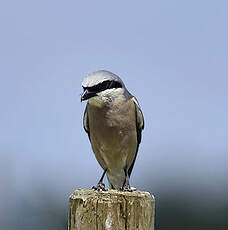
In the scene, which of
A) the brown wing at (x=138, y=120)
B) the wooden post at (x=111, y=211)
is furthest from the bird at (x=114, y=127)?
the wooden post at (x=111, y=211)

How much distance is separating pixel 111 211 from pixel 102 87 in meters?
2.14

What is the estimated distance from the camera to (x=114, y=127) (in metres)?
6.96

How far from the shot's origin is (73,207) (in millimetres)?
4637

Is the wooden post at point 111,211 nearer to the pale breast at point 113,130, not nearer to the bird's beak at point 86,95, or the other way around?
the bird's beak at point 86,95

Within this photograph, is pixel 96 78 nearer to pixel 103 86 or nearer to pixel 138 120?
pixel 103 86

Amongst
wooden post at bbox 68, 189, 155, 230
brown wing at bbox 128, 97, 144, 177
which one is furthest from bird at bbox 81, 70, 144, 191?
wooden post at bbox 68, 189, 155, 230

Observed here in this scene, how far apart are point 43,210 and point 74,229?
10.3 metres

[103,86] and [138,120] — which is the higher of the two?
[103,86]

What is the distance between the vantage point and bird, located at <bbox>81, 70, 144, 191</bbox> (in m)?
6.86

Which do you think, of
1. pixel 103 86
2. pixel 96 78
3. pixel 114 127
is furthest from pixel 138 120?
pixel 96 78

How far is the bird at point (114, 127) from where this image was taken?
22.5ft

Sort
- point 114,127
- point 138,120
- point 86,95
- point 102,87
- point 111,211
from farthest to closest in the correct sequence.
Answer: point 138,120 < point 114,127 < point 102,87 < point 86,95 < point 111,211

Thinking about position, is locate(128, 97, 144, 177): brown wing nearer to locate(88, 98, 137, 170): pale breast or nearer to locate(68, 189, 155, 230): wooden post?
locate(88, 98, 137, 170): pale breast

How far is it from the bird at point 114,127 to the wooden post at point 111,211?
1982 mm
